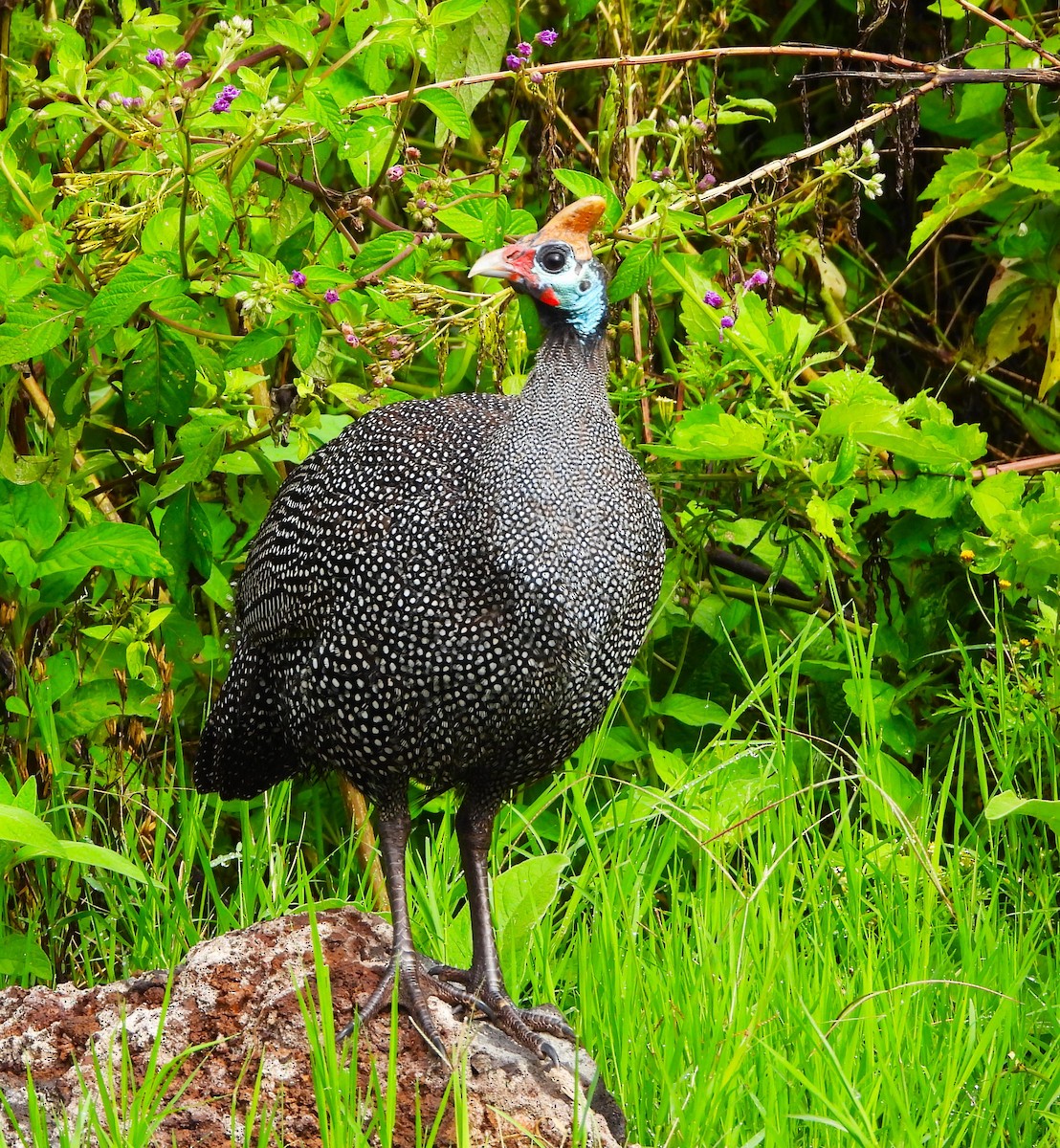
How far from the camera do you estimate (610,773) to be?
4535mm

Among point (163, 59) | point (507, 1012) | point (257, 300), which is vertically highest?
point (163, 59)

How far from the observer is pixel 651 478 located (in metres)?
4.10

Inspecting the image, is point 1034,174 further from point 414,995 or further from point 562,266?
point 414,995

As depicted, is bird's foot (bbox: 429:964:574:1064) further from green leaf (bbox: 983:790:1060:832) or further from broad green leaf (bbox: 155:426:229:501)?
broad green leaf (bbox: 155:426:229:501)

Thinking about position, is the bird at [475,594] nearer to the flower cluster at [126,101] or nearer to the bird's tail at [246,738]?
the bird's tail at [246,738]

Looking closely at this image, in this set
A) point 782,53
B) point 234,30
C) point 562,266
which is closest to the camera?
point 234,30

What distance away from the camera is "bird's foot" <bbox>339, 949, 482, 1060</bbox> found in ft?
9.26

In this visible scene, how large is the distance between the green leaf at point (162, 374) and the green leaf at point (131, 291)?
211 mm

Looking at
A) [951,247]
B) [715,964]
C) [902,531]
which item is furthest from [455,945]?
[951,247]

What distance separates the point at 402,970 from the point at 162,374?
1383 mm

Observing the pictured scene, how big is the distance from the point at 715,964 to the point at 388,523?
104 cm

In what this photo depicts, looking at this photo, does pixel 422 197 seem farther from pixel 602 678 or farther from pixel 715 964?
pixel 715 964

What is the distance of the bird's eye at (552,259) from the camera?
10.1 feet

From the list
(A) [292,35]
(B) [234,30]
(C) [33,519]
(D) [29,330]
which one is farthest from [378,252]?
(C) [33,519]
